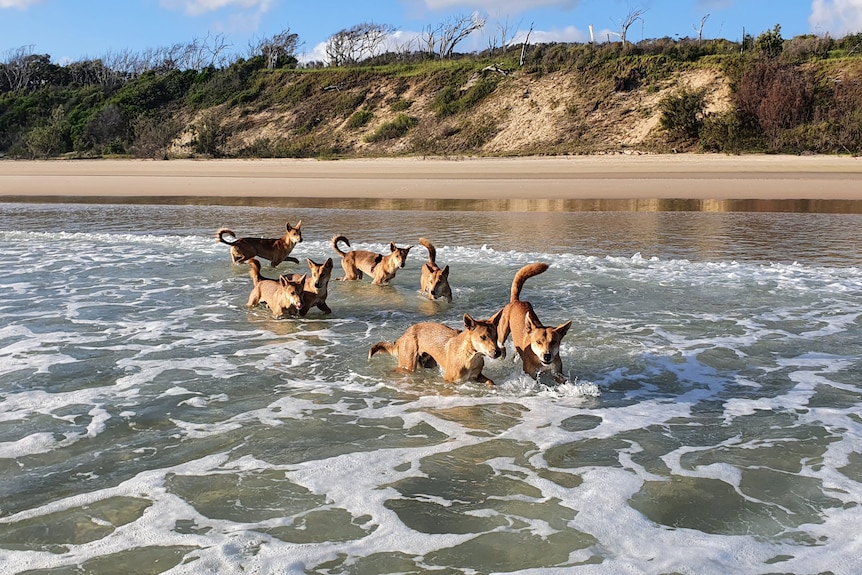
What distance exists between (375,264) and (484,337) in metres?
4.57

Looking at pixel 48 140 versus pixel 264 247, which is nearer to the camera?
pixel 264 247

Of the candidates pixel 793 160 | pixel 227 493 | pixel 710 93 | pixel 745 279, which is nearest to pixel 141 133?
pixel 710 93

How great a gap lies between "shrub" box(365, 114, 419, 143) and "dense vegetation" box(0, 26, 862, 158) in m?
0.07

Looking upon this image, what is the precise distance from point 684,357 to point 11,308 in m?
7.05

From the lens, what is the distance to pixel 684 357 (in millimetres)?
6402

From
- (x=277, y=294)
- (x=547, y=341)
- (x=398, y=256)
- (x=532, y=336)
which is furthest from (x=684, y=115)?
(x=547, y=341)

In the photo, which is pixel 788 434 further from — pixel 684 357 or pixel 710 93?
pixel 710 93

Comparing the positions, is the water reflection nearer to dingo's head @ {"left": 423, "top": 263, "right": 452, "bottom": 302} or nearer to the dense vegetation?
dingo's head @ {"left": 423, "top": 263, "right": 452, "bottom": 302}

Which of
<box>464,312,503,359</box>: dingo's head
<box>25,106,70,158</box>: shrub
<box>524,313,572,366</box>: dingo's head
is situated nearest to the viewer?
<box>464,312,503,359</box>: dingo's head

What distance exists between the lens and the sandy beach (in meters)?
19.8

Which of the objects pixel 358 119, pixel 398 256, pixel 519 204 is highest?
pixel 358 119

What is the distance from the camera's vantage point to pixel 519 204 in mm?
18594

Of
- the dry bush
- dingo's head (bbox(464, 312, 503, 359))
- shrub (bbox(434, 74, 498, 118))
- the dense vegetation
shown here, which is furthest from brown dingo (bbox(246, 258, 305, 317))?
shrub (bbox(434, 74, 498, 118))

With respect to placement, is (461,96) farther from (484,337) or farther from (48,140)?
(484,337)
